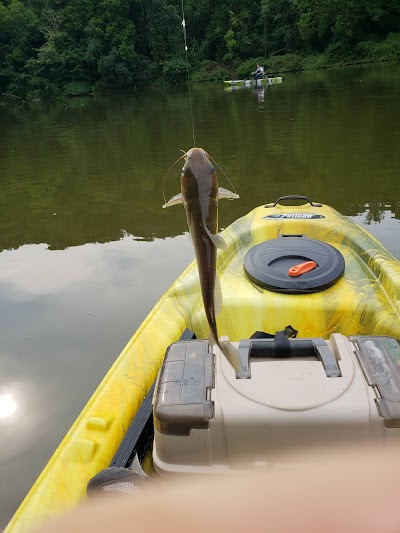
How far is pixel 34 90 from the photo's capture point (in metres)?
37.5

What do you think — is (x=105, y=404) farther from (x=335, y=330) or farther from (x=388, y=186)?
(x=388, y=186)

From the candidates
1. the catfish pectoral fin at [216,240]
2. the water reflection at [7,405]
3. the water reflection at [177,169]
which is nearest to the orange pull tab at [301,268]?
the catfish pectoral fin at [216,240]

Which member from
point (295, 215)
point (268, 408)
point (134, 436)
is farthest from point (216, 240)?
point (295, 215)

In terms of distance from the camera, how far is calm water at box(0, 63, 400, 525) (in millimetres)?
3680

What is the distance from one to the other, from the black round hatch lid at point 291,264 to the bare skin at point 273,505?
7.98ft

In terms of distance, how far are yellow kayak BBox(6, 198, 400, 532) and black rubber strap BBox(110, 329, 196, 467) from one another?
0.04 meters

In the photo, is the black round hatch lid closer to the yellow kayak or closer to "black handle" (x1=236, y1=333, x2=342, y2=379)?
the yellow kayak

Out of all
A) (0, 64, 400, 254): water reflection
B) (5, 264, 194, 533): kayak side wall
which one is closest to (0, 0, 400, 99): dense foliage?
(0, 64, 400, 254): water reflection

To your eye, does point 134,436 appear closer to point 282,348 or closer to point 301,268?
point 282,348

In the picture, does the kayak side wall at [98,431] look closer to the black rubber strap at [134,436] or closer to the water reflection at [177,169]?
the black rubber strap at [134,436]

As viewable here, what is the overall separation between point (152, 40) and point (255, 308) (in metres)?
42.2

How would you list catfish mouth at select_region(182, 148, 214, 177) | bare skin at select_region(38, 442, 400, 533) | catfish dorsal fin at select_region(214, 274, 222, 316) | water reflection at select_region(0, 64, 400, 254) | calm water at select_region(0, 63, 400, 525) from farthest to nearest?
water reflection at select_region(0, 64, 400, 254), calm water at select_region(0, 63, 400, 525), catfish dorsal fin at select_region(214, 274, 222, 316), catfish mouth at select_region(182, 148, 214, 177), bare skin at select_region(38, 442, 400, 533)

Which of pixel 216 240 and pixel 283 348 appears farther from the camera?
pixel 283 348

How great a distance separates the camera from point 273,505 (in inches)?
18.2
